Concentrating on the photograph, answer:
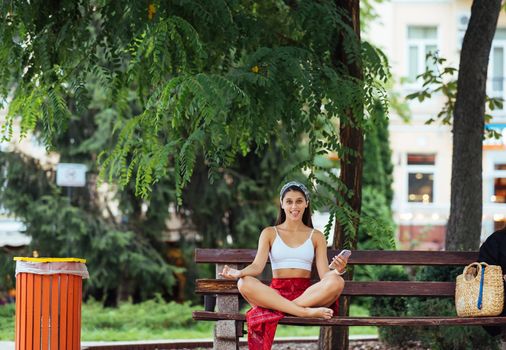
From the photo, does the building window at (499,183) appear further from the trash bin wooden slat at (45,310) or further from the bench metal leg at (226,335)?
the bench metal leg at (226,335)

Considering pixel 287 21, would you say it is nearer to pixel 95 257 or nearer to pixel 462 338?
pixel 462 338

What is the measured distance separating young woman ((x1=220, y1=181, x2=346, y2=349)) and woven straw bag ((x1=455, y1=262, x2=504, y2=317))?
1079 mm

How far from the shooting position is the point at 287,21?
12492 millimetres

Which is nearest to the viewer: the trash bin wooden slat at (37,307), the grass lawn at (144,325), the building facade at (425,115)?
the trash bin wooden slat at (37,307)

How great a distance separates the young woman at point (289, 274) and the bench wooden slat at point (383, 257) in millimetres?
504

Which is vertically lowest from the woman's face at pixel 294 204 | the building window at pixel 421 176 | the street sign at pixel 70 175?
the woman's face at pixel 294 204

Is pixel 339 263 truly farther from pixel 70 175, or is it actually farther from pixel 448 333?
pixel 70 175

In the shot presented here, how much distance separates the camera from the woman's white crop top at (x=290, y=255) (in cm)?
884

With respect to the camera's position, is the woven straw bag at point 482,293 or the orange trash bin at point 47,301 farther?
the orange trash bin at point 47,301

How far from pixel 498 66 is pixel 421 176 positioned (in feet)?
11.9

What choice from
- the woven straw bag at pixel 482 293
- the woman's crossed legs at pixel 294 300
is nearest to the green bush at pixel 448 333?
the woven straw bag at pixel 482 293

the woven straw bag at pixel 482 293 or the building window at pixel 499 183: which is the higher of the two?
the building window at pixel 499 183

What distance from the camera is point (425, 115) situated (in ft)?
103

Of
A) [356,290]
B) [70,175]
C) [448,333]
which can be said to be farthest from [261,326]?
[70,175]
